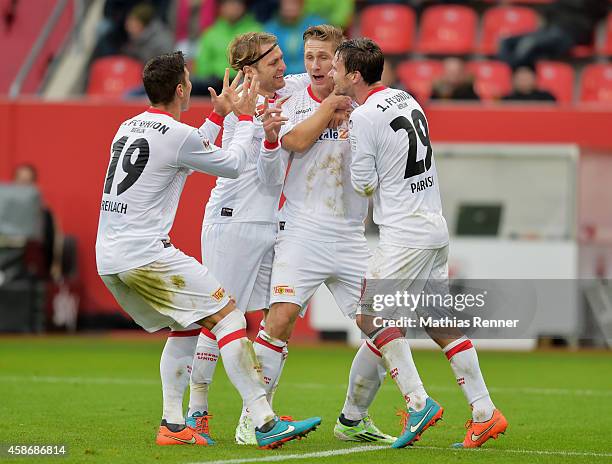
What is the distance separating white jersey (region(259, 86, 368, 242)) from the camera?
291 inches

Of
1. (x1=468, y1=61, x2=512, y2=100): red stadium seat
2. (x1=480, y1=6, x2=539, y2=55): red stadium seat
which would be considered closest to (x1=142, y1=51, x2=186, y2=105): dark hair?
(x1=468, y1=61, x2=512, y2=100): red stadium seat

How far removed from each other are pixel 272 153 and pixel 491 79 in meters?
10.6

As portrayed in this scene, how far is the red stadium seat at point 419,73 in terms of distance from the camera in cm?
1727

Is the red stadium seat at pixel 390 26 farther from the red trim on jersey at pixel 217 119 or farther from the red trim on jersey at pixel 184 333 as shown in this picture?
the red trim on jersey at pixel 184 333

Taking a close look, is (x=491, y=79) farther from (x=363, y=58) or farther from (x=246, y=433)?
(x=246, y=433)

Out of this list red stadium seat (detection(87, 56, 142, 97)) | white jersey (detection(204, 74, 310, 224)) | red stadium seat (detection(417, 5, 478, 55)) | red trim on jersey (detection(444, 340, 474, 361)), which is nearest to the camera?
red trim on jersey (detection(444, 340, 474, 361))

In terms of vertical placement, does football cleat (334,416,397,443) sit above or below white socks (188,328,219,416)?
below

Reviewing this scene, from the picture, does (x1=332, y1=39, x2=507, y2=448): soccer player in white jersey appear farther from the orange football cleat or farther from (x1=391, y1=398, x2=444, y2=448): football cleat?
the orange football cleat

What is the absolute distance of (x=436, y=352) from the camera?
14.1 metres

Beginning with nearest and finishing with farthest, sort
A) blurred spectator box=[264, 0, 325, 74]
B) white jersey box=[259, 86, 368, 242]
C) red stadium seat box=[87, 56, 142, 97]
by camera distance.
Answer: white jersey box=[259, 86, 368, 242] < blurred spectator box=[264, 0, 325, 74] < red stadium seat box=[87, 56, 142, 97]

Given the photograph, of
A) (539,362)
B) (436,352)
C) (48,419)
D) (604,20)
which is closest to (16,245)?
(436,352)

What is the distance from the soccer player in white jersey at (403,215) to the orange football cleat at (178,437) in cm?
114

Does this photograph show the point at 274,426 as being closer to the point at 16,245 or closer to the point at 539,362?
the point at 539,362

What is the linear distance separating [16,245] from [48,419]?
26.0 ft
